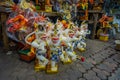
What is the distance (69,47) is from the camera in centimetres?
230

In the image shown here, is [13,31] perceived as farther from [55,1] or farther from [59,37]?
[55,1]

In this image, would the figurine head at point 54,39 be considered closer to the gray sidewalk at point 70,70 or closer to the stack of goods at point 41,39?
the stack of goods at point 41,39

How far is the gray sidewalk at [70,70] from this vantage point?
6.46 feet

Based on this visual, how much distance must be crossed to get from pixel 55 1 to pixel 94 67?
1.85 m

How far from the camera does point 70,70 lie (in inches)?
87.1

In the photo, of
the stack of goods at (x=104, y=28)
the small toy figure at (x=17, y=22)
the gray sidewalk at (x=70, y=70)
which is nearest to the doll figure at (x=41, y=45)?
the gray sidewalk at (x=70, y=70)

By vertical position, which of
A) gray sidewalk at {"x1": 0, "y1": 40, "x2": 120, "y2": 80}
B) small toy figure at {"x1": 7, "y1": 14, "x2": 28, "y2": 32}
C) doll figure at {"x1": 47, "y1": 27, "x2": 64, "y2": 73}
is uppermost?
small toy figure at {"x1": 7, "y1": 14, "x2": 28, "y2": 32}

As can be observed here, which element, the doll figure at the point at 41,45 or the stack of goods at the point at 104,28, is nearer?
the doll figure at the point at 41,45

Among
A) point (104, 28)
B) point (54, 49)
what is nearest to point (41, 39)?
point (54, 49)

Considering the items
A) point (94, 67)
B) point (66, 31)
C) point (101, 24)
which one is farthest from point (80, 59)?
point (101, 24)

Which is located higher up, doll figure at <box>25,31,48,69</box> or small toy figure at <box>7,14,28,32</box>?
small toy figure at <box>7,14,28,32</box>

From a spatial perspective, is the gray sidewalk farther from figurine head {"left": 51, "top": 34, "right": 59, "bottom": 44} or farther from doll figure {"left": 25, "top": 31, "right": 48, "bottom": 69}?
figurine head {"left": 51, "top": 34, "right": 59, "bottom": 44}

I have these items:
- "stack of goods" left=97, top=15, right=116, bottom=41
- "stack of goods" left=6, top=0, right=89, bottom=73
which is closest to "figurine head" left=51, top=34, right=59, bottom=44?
"stack of goods" left=6, top=0, right=89, bottom=73

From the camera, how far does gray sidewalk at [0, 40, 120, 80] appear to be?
197 cm
